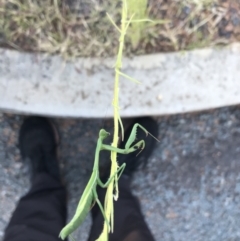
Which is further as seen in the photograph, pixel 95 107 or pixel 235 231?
pixel 235 231

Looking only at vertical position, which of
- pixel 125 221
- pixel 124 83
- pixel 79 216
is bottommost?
pixel 125 221

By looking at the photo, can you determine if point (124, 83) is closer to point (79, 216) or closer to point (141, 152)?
point (141, 152)

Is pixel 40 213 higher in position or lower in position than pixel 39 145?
lower

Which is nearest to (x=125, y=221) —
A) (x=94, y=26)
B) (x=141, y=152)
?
(x=141, y=152)

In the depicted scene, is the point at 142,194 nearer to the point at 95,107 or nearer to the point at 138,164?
the point at 138,164

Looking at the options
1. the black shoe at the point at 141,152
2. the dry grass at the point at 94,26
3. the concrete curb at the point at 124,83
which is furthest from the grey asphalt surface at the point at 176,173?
the dry grass at the point at 94,26

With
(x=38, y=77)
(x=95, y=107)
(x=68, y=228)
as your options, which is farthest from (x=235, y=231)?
(x=68, y=228)

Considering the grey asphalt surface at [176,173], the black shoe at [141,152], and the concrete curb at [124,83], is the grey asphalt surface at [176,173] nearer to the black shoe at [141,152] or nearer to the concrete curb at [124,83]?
the black shoe at [141,152]
